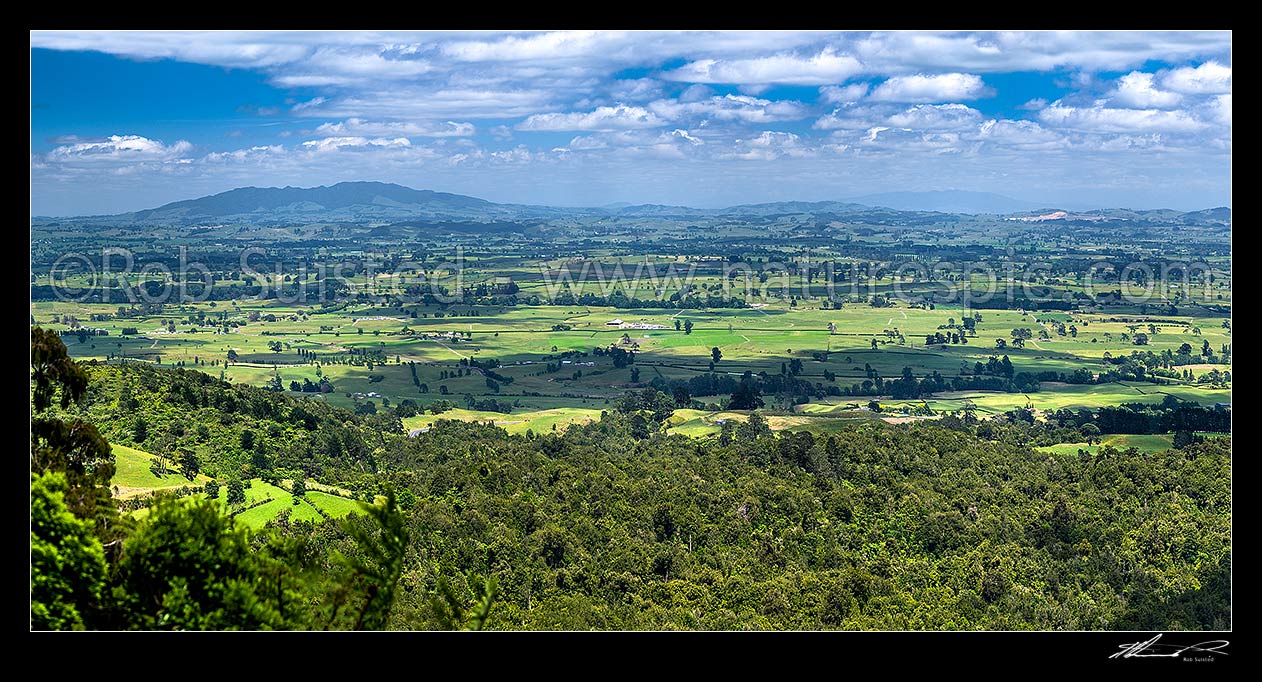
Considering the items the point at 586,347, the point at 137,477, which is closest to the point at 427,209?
the point at 586,347

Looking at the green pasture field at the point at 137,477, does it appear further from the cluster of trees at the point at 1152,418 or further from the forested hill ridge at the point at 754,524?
the cluster of trees at the point at 1152,418

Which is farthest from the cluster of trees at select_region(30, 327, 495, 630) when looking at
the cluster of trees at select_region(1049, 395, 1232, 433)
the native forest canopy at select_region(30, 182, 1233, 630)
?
the cluster of trees at select_region(1049, 395, 1232, 433)

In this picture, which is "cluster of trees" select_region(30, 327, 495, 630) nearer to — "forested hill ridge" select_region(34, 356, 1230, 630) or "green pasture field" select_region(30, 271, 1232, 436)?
"forested hill ridge" select_region(34, 356, 1230, 630)

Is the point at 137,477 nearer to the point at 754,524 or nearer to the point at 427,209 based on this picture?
the point at 754,524
